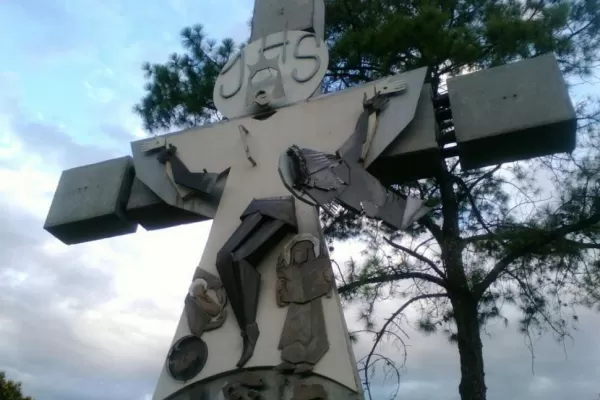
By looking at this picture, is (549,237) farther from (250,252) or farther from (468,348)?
(250,252)

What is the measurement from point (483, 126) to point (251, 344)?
1.69 metres

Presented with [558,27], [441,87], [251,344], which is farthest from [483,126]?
[558,27]

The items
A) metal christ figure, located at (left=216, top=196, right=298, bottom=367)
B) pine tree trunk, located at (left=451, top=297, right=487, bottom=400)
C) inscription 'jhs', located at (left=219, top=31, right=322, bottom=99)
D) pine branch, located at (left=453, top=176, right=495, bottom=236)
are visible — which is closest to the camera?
metal christ figure, located at (left=216, top=196, right=298, bottom=367)

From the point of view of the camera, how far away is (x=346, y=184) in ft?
10.5

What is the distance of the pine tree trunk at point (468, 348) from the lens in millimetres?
4801

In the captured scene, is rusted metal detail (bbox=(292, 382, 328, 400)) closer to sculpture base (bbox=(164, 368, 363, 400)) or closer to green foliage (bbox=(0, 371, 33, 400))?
sculpture base (bbox=(164, 368, 363, 400))

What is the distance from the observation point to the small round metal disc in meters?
3.26

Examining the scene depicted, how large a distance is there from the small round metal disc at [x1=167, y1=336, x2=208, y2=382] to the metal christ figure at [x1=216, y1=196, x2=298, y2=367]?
0.25m

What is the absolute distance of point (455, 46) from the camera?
5.09 m

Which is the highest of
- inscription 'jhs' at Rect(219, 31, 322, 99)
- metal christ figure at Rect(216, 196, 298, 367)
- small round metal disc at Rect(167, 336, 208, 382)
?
inscription 'jhs' at Rect(219, 31, 322, 99)

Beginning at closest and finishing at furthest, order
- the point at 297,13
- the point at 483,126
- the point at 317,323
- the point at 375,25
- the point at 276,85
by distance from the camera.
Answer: the point at 317,323, the point at 483,126, the point at 276,85, the point at 297,13, the point at 375,25

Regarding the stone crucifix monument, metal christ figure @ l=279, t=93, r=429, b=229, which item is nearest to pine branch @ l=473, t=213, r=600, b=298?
the stone crucifix monument

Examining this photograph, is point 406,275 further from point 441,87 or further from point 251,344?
point 251,344

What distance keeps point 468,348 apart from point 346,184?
2.36m
